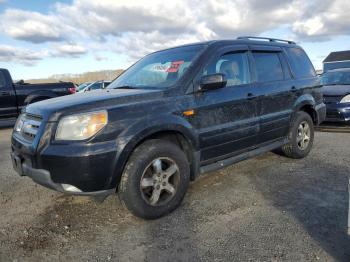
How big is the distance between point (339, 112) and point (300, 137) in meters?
3.30

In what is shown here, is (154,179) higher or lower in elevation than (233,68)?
lower

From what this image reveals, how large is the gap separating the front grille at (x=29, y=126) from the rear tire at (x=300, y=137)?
3.69 meters

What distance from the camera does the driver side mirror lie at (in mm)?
3887

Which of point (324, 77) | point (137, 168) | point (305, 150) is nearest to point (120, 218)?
point (137, 168)

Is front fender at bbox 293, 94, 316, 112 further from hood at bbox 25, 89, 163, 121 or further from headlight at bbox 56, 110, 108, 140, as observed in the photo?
headlight at bbox 56, 110, 108, 140

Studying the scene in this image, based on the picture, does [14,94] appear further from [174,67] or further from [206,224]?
[206,224]

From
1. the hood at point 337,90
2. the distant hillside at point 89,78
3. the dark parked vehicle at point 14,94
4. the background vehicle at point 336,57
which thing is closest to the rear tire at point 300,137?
the hood at point 337,90

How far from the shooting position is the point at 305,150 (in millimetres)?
5797

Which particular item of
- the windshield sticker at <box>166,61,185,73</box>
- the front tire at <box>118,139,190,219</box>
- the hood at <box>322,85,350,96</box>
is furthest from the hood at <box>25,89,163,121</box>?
the hood at <box>322,85,350,96</box>

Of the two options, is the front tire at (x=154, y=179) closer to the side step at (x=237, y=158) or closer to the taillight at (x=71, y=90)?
the side step at (x=237, y=158)

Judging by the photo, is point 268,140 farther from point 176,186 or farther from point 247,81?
point 176,186

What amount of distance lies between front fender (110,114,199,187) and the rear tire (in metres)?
2.36

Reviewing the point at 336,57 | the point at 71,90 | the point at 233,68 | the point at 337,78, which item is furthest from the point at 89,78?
the point at 233,68

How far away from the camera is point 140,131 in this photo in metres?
3.41
